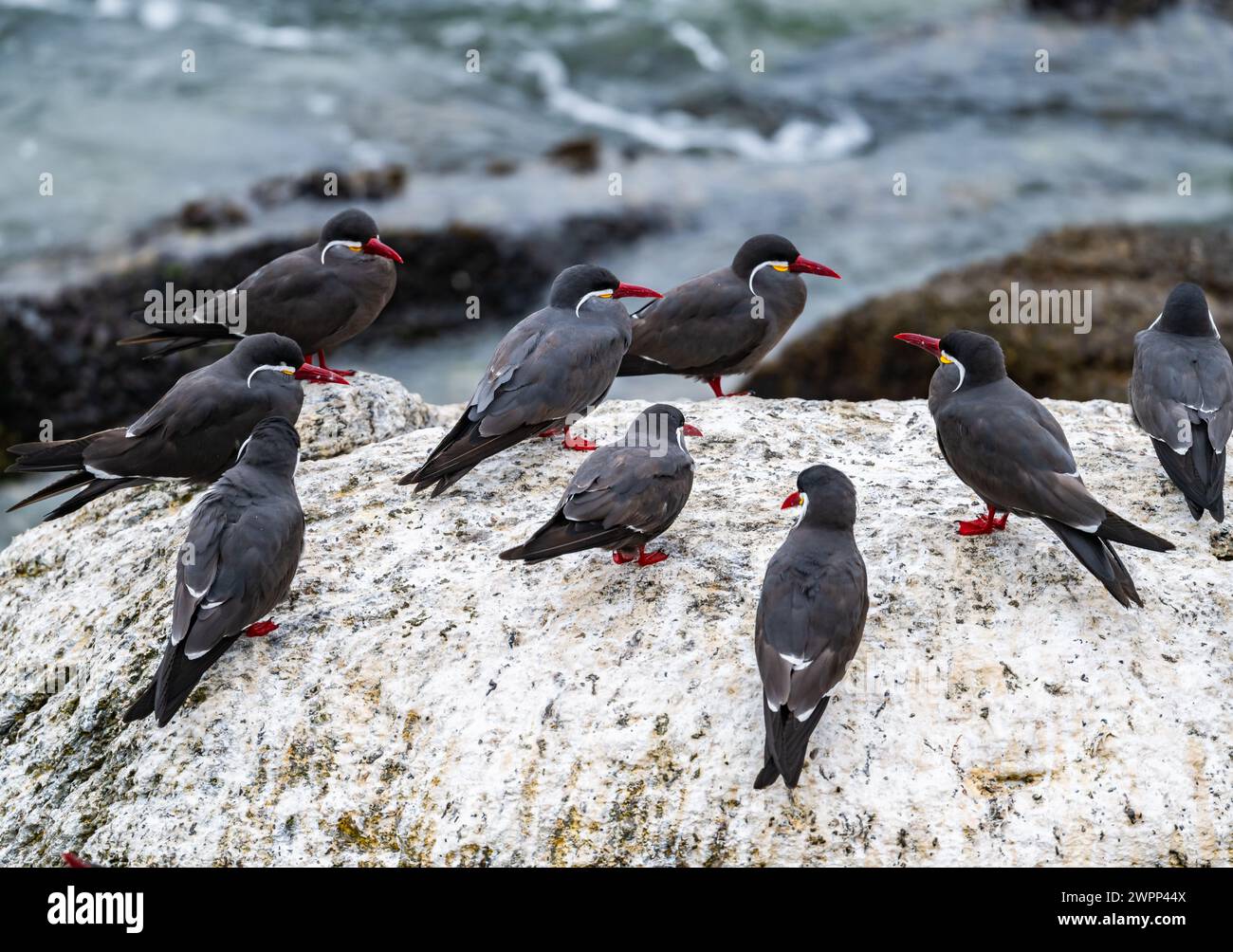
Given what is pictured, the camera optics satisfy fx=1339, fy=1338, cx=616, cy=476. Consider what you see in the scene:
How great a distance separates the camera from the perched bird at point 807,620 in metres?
4.91

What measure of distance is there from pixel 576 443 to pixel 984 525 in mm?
2375

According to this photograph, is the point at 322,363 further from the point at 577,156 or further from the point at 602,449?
the point at 577,156

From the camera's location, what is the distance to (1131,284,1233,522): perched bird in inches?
250

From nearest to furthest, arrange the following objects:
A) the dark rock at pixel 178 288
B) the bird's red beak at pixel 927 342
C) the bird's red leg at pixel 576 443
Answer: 1. the bird's red beak at pixel 927 342
2. the bird's red leg at pixel 576 443
3. the dark rock at pixel 178 288

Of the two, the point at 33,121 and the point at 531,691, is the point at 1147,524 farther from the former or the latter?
the point at 33,121

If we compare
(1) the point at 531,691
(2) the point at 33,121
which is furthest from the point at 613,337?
(2) the point at 33,121

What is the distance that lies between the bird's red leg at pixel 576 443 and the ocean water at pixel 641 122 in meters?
7.44

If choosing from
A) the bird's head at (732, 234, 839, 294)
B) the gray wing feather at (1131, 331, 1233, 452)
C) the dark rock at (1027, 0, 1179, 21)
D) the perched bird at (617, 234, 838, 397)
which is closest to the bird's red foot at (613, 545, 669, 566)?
the gray wing feather at (1131, 331, 1233, 452)

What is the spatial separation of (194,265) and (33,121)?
264 inches

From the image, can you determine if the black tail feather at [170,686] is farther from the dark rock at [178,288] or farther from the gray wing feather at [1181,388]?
the dark rock at [178,288]

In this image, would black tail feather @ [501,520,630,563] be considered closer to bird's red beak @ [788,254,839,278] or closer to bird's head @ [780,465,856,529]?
bird's head @ [780,465,856,529]

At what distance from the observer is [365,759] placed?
5.21 m

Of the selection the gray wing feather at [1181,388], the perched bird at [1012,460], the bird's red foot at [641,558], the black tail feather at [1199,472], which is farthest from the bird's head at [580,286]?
the black tail feather at [1199,472]

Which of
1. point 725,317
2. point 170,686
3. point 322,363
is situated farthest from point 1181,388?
point 322,363
